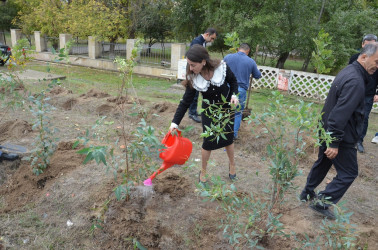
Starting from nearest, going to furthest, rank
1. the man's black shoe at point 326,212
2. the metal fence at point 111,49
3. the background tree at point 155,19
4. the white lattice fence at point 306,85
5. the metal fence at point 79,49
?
the man's black shoe at point 326,212 → the white lattice fence at point 306,85 → the metal fence at point 111,49 → the background tree at point 155,19 → the metal fence at point 79,49

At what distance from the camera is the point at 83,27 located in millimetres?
12867

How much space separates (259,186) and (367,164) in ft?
6.68

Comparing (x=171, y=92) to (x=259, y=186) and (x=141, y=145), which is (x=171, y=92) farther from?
(x=141, y=145)

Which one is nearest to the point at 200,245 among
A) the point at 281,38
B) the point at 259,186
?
the point at 259,186

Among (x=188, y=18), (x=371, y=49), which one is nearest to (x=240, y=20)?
(x=188, y=18)

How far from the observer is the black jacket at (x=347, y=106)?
2.52 m

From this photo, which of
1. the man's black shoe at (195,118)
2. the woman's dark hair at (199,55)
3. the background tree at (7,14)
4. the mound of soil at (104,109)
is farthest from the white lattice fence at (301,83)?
the background tree at (7,14)

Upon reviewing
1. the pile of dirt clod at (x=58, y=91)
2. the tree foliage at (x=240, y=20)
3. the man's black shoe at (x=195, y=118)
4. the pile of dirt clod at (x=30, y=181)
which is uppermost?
the tree foliage at (x=240, y=20)

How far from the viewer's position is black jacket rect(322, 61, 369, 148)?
252 cm

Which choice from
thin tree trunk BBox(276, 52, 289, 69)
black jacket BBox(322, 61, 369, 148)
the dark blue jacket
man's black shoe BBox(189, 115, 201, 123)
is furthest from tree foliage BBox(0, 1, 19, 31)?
black jacket BBox(322, 61, 369, 148)

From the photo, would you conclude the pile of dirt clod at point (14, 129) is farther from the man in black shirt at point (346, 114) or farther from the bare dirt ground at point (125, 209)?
the man in black shirt at point (346, 114)

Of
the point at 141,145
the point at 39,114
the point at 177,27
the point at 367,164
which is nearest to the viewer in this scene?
the point at 141,145

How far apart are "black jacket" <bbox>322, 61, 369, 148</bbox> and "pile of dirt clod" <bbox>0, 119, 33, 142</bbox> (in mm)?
4476

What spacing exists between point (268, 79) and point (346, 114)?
27.1ft
